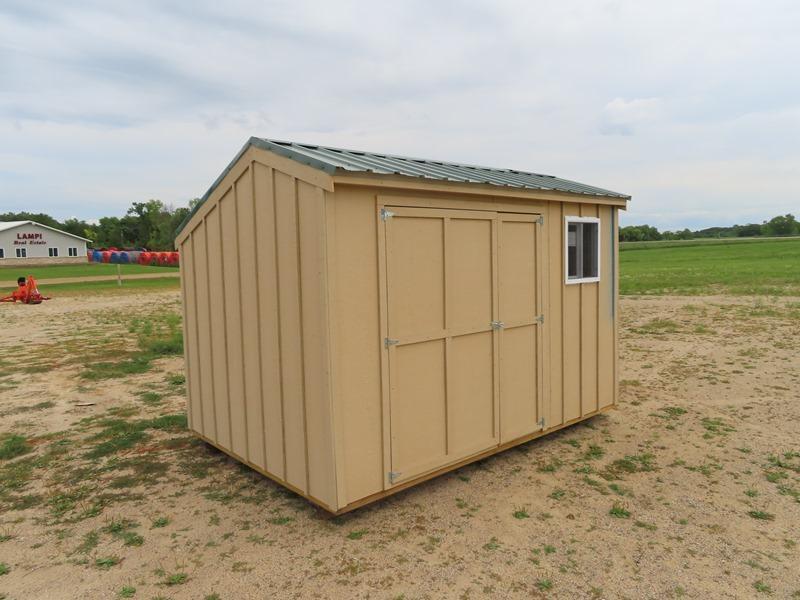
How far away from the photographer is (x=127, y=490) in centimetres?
511

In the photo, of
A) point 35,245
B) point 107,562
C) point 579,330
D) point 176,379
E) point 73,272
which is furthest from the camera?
point 35,245

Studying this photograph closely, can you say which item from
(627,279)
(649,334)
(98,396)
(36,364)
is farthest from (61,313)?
(627,279)

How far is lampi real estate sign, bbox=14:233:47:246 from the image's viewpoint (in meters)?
59.6

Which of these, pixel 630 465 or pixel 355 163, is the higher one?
pixel 355 163

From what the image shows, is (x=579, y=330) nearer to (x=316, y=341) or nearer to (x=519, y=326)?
(x=519, y=326)

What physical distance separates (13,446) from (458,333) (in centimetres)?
518

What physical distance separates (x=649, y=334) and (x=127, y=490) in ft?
37.7

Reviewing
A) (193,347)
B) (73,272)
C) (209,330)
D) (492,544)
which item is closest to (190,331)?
(193,347)

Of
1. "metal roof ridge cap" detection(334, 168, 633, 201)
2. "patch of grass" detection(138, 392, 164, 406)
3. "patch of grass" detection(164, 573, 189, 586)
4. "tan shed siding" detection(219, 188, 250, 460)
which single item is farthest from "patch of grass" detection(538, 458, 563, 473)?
"patch of grass" detection(138, 392, 164, 406)

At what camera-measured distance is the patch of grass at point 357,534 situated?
4.18 metres

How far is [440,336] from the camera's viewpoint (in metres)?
4.93

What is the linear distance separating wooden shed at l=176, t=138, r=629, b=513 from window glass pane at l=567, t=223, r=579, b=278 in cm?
4

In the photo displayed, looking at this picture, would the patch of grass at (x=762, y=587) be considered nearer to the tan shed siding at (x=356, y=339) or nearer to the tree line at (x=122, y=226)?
the tan shed siding at (x=356, y=339)

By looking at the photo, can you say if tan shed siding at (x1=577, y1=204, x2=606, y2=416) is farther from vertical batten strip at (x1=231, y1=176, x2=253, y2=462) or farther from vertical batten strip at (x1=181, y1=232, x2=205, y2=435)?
vertical batten strip at (x1=181, y1=232, x2=205, y2=435)
